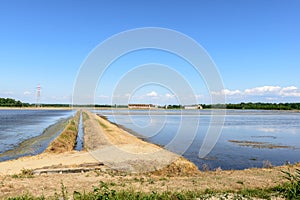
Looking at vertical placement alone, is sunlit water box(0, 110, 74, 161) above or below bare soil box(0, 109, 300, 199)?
below

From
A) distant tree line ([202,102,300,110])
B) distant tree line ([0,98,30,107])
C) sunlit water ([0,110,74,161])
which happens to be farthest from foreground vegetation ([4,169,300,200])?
distant tree line ([0,98,30,107])

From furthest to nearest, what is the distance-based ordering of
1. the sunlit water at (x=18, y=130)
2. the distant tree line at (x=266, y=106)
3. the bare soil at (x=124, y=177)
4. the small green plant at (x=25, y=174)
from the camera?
the distant tree line at (x=266, y=106) → the sunlit water at (x=18, y=130) → the small green plant at (x=25, y=174) → the bare soil at (x=124, y=177)

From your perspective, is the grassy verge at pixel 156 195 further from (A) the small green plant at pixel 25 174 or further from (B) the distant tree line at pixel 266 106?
(B) the distant tree line at pixel 266 106

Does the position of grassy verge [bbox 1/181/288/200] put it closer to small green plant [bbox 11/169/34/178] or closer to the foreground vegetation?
the foreground vegetation

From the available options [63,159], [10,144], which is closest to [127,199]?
[63,159]

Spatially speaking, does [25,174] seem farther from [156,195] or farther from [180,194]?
[180,194]

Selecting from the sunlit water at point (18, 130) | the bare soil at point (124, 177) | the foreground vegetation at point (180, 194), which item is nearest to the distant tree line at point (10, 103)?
the sunlit water at point (18, 130)

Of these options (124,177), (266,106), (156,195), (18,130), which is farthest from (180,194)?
(266,106)

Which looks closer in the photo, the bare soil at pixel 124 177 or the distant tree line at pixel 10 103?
the bare soil at pixel 124 177

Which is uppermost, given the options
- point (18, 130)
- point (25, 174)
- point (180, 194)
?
point (180, 194)

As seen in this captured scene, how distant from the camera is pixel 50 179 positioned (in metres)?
10.2

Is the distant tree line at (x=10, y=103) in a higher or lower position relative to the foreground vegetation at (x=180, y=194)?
higher

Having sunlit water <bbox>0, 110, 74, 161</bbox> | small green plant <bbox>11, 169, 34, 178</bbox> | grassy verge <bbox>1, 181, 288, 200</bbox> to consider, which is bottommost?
sunlit water <bbox>0, 110, 74, 161</bbox>

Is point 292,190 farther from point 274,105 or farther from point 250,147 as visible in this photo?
point 274,105
